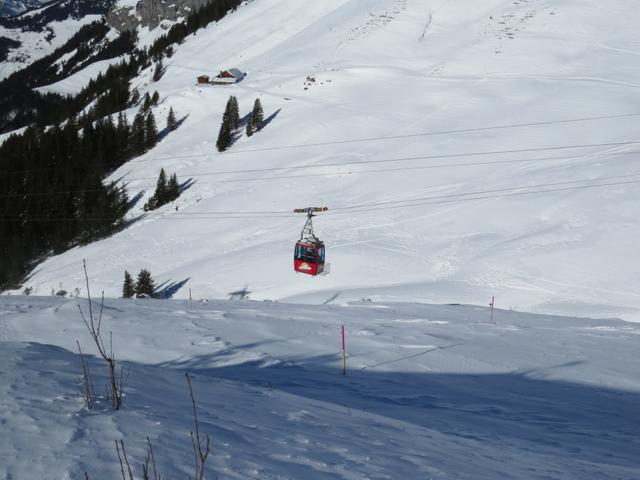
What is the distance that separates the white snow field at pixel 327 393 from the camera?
11.4 ft

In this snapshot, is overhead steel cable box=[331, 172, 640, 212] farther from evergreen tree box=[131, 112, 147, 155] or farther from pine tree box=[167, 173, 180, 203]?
evergreen tree box=[131, 112, 147, 155]

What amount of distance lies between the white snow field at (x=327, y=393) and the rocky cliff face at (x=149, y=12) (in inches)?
5415

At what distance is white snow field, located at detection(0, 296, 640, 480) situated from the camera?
346cm

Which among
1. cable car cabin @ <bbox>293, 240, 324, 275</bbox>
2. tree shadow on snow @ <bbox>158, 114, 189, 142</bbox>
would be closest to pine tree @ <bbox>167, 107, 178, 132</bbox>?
tree shadow on snow @ <bbox>158, 114, 189, 142</bbox>

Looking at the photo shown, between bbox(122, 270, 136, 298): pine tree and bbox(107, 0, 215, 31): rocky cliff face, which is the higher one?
bbox(107, 0, 215, 31): rocky cliff face

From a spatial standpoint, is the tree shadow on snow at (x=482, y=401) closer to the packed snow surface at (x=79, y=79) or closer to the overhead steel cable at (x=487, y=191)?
the overhead steel cable at (x=487, y=191)

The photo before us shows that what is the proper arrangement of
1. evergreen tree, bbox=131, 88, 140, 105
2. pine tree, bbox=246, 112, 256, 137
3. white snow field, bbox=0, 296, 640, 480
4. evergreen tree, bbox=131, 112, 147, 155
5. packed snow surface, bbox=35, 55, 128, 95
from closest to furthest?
white snow field, bbox=0, 296, 640, 480, pine tree, bbox=246, 112, 256, 137, evergreen tree, bbox=131, 112, 147, 155, evergreen tree, bbox=131, 88, 140, 105, packed snow surface, bbox=35, 55, 128, 95

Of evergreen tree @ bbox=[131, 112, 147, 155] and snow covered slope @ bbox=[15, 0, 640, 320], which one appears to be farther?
evergreen tree @ bbox=[131, 112, 147, 155]

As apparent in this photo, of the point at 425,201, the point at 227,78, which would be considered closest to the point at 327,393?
the point at 425,201

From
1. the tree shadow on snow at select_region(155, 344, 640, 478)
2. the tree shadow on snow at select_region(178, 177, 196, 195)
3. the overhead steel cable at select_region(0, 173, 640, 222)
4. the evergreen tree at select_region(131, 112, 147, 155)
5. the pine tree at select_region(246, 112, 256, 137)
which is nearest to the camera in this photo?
the tree shadow on snow at select_region(155, 344, 640, 478)

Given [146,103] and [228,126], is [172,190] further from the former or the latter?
[146,103]

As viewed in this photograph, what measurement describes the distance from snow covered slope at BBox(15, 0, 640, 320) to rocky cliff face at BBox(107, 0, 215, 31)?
88.9m

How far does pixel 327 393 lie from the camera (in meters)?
7.33

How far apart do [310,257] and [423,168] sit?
1492 centimetres
